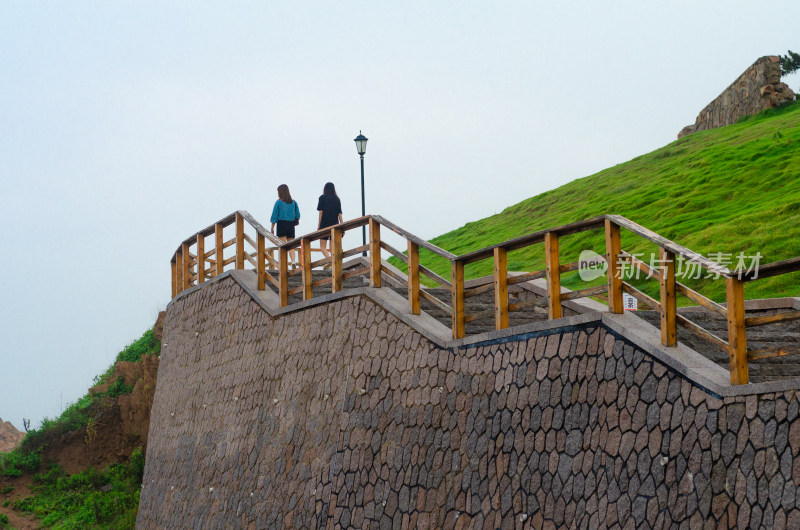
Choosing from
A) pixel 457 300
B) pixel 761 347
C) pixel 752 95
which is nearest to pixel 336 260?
pixel 457 300

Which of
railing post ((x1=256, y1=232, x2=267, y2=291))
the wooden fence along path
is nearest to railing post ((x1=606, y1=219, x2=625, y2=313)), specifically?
the wooden fence along path

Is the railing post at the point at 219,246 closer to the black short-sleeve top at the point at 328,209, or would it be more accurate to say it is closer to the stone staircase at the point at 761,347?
the black short-sleeve top at the point at 328,209

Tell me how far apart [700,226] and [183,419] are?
10685mm

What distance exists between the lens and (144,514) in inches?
619

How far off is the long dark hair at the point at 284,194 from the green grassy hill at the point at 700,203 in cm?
570

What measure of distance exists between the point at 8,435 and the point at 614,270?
135 feet

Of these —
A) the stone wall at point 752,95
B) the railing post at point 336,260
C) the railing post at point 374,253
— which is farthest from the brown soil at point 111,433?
the stone wall at point 752,95

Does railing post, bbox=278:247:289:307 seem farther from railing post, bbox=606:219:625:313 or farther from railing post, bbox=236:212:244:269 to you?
railing post, bbox=606:219:625:313

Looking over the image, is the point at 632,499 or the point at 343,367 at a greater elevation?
the point at 343,367

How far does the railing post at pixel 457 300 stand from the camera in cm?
911

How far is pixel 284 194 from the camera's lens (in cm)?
1464

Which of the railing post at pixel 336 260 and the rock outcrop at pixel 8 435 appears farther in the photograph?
the rock outcrop at pixel 8 435

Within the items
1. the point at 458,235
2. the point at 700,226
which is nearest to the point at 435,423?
the point at 700,226

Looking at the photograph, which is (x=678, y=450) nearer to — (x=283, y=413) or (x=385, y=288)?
(x=385, y=288)
